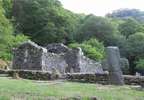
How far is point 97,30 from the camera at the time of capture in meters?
98.2

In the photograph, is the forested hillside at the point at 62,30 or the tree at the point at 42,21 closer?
the forested hillside at the point at 62,30

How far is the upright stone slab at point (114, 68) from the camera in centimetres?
2119

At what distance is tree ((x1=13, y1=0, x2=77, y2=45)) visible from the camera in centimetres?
8531

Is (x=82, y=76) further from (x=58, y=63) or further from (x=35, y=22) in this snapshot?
(x=35, y=22)

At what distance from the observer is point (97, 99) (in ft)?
42.4

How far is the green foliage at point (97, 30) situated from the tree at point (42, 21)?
4.58m

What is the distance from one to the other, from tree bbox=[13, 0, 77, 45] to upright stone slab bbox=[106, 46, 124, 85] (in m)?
62.8

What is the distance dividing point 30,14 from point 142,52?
78.2 ft

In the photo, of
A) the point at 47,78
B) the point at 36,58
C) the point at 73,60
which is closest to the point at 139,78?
the point at 47,78

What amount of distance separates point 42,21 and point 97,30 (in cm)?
1544

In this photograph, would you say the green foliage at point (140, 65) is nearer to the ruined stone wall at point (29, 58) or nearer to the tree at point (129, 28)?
the tree at point (129, 28)

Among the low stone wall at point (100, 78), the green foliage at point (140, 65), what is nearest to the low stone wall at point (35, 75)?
the low stone wall at point (100, 78)

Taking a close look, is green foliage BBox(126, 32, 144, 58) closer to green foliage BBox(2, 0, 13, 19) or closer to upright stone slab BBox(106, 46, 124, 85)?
green foliage BBox(2, 0, 13, 19)

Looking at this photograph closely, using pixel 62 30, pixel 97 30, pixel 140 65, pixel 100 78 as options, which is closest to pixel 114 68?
pixel 100 78
